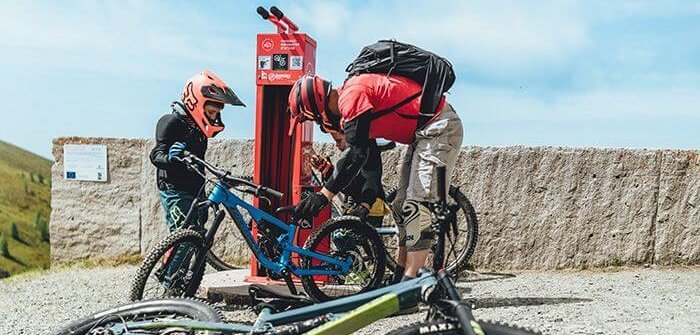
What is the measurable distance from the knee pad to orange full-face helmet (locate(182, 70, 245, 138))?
1.73 metres

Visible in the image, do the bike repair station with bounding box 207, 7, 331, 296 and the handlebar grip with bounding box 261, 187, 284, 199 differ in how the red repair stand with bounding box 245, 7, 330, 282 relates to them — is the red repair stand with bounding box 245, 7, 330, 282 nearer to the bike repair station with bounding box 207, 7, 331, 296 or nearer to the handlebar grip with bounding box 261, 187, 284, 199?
the bike repair station with bounding box 207, 7, 331, 296

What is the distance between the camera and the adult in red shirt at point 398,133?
4512 millimetres

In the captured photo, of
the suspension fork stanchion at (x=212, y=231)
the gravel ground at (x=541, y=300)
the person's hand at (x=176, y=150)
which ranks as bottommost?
the gravel ground at (x=541, y=300)

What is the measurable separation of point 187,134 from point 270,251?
1.11 meters

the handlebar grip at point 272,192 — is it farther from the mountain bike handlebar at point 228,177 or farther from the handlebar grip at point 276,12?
the handlebar grip at point 276,12

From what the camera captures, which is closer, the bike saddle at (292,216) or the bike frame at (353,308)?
the bike frame at (353,308)

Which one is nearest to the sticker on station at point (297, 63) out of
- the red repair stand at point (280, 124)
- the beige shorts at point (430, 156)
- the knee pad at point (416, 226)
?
the red repair stand at point (280, 124)

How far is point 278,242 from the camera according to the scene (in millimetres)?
5395

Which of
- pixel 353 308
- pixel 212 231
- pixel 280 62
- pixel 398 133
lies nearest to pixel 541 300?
pixel 398 133

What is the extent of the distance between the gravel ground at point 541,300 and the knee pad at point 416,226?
576mm

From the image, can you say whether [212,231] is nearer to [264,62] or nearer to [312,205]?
[312,205]

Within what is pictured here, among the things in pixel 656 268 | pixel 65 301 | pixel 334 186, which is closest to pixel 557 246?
pixel 656 268

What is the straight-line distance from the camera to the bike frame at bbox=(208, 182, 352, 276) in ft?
17.2

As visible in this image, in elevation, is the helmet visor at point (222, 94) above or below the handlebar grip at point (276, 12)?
below
